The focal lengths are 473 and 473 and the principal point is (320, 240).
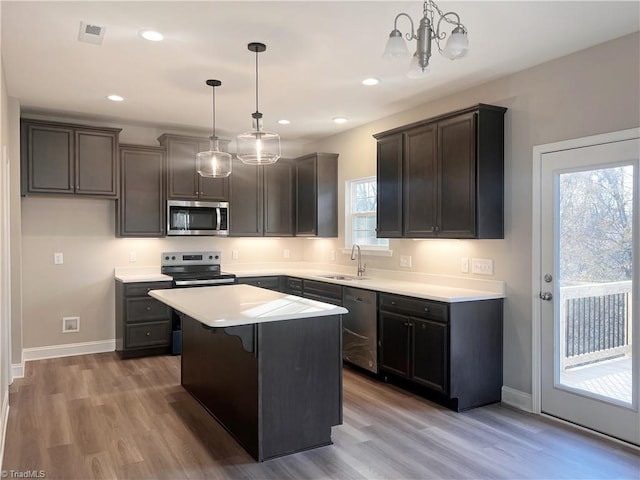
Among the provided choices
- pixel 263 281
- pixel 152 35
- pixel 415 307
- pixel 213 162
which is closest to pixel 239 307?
pixel 213 162

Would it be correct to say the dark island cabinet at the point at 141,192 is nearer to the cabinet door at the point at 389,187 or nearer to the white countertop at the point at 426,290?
the white countertop at the point at 426,290

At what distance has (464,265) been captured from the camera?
4.14 metres

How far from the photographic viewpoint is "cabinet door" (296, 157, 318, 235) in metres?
5.87

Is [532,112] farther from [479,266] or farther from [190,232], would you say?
[190,232]

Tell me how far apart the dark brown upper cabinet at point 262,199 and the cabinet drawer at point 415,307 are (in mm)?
2424

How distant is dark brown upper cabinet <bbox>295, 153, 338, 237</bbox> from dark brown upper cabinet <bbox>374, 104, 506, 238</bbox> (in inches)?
56.6

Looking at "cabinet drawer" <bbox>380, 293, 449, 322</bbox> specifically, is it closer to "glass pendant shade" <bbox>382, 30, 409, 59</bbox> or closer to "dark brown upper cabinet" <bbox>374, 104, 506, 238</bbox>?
"dark brown upper cabinet" <bbox>374, 104, 506, 238</bbox>

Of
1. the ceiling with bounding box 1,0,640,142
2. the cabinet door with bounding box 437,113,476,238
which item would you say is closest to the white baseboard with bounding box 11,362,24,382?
the ceiling with bounding box 1,0,640,142

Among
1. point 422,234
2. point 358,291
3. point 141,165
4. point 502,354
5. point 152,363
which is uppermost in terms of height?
point 141,165

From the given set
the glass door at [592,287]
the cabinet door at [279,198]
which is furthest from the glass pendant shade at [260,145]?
the cabinet door at [279,198]

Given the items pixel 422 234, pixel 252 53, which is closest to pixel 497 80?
pixel 422 234

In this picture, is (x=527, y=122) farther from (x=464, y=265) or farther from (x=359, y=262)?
(x=359, y=262)

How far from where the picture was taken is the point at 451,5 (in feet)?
8.62

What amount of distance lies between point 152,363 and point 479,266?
340 cm
